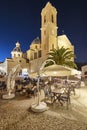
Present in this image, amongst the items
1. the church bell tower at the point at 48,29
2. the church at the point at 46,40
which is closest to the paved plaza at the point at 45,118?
the church at the point at 46,40

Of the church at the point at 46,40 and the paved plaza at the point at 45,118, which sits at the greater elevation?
the church at the point at 46,40

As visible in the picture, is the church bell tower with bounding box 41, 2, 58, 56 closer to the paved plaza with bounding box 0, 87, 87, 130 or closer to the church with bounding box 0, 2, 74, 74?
the church with bounding box 0, 2, 74, 74

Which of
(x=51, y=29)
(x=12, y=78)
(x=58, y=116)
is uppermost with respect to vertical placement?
(x=51, y=29)

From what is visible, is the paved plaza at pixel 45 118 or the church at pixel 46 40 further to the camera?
the church at pixel 46 40

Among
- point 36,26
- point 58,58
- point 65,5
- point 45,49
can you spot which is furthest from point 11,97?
point 36,26

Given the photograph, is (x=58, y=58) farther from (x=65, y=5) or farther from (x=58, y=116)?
(x=65, y=5)

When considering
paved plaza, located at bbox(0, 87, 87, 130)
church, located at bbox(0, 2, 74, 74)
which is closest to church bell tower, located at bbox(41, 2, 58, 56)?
church, located at bbox(0, 2, 74, 74)

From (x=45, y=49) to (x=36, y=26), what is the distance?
25.3 m

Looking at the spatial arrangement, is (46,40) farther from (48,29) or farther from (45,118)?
(45,118)

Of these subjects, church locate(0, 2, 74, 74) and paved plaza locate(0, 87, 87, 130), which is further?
church locate(0, 2, 74, 74)

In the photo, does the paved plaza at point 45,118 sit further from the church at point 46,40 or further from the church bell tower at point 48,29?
the church bell tower at point 48,29

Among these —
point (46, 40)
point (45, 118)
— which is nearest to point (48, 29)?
point (46, 40)

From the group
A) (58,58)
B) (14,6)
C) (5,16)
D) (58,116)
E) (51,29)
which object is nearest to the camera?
(58,116)

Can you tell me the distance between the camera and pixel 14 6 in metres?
45.6
